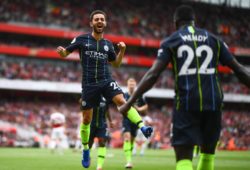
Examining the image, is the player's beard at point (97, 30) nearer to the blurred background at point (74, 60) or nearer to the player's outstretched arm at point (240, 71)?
the player's outstretched arm at point (240, 71)

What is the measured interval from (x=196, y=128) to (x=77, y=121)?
36.8 meters

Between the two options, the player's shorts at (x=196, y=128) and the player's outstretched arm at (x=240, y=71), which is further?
the player's outstretched arm at (x=240, y=71)

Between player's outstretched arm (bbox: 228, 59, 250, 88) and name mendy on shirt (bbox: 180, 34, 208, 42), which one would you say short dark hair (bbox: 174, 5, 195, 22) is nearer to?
name mendy on shirt (bbox: 180, 34, 208, 42)

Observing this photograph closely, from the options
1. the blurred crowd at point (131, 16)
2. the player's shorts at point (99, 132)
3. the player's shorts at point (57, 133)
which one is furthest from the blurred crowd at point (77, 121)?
the player's shorts at point (99, 132)

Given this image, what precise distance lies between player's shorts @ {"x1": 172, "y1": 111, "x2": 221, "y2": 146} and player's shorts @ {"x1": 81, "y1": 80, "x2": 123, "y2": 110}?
3959mm

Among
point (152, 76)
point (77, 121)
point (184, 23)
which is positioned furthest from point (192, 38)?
point (77, 121)

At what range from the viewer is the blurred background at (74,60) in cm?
4150

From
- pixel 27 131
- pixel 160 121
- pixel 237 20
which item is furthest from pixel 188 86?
pixel 237 20

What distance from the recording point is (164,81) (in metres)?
53.2

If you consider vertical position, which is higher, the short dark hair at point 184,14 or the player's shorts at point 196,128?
the short dark hair at point 184,14

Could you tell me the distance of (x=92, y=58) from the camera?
962 cm

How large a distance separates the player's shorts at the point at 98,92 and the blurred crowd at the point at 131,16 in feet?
130

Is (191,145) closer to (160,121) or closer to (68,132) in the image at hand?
(68,132)

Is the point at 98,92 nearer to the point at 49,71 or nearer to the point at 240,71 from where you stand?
the point at 240,71
